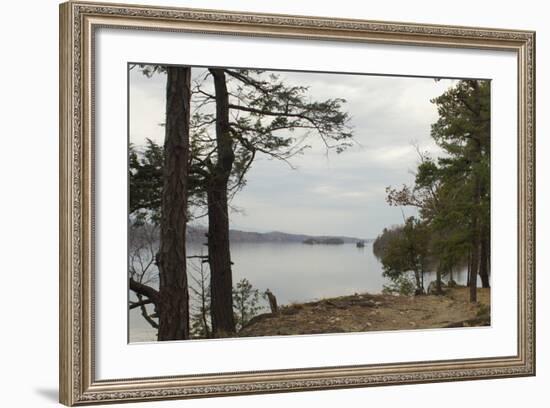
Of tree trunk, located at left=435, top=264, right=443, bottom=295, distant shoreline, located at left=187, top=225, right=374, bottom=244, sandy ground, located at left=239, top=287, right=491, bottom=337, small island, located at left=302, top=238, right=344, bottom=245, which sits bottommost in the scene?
sandy ground, located at left=239, top=287, right=491, bottom=337

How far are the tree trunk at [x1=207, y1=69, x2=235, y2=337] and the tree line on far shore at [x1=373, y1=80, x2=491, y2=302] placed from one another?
0.62m

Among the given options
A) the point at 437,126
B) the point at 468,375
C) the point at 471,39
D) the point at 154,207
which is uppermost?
the point at 471,39

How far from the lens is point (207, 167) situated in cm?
369

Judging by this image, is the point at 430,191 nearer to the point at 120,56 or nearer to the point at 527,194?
the point at 527,194

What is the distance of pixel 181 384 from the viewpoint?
11.7 ft

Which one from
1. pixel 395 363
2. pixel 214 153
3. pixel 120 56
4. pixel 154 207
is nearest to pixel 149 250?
pixel 154 207

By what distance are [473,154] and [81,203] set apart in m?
1.63

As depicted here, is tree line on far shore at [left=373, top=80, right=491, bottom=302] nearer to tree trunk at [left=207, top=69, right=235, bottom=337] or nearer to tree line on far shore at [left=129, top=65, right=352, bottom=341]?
tree line on far shore at [left=129, top=65, right=352, bottom=341]

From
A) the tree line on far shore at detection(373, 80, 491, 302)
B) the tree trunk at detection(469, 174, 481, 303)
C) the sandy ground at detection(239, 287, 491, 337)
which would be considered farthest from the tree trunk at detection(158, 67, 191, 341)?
the tree trunk at detection(469, 174, 481, 303)

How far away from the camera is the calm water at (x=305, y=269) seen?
3713 millimetres

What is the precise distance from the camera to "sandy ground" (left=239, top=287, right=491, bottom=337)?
3.75 meters

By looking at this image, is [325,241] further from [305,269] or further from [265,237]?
[265,237]

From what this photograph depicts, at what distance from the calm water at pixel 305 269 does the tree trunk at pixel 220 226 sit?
0.05 meters

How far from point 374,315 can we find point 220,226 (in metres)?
0.72
